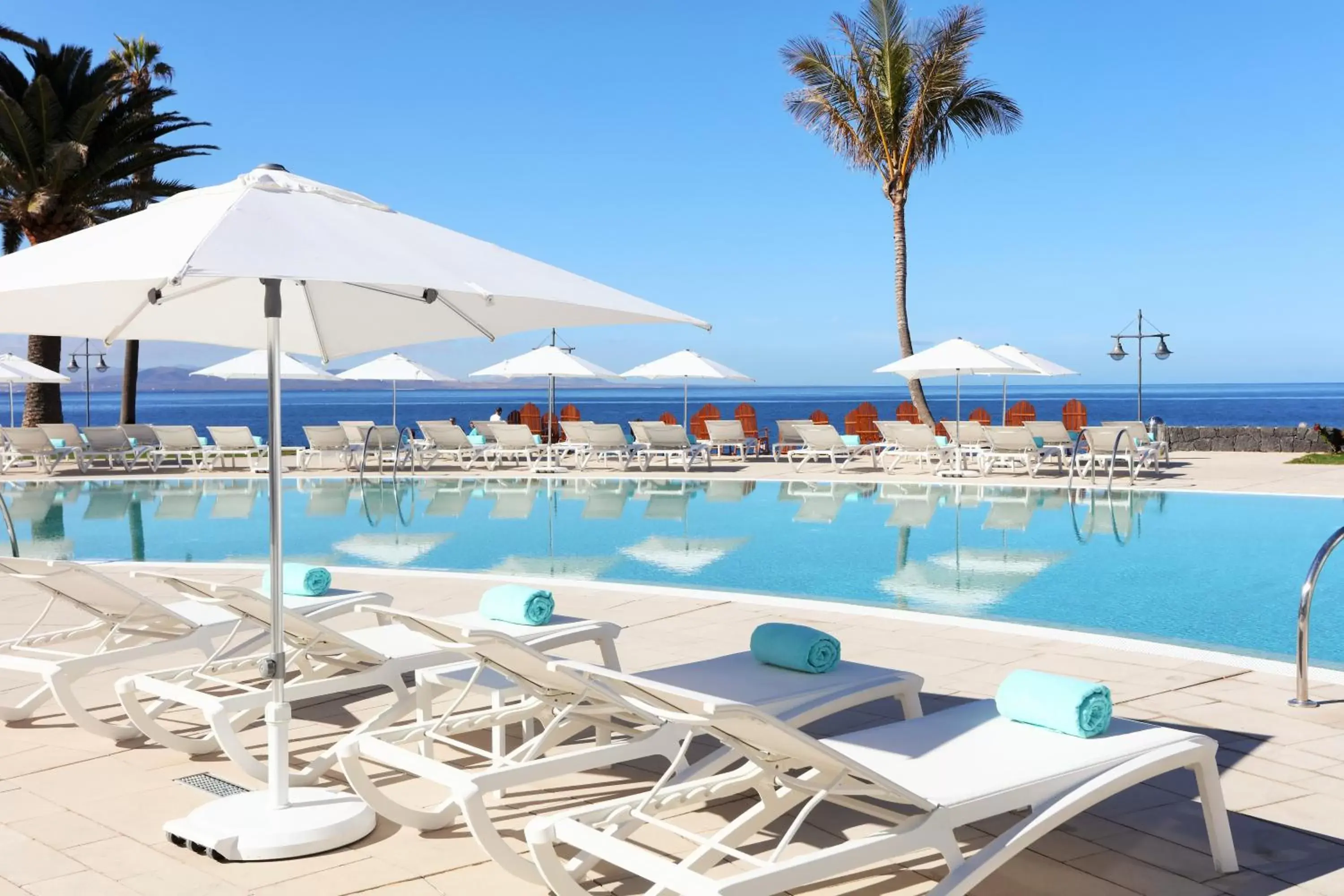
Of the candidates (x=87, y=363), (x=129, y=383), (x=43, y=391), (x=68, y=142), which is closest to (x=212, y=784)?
(x=68, y=142)

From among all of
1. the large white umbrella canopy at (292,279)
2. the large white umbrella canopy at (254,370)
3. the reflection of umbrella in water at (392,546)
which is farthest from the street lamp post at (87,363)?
the large white umbrella canopy at (292,279)

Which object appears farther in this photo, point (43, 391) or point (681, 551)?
point (43, 391)

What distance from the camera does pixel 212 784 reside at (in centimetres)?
414

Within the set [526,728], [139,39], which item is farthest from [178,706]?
[139,39]

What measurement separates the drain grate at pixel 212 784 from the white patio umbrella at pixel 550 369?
14.2 metres

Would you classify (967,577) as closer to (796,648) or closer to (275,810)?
(796,648)

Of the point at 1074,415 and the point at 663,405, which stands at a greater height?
the point at 663,405

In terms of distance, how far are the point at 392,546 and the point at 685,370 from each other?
9.45 metres

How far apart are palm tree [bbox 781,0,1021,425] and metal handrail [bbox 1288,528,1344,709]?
61.6ft

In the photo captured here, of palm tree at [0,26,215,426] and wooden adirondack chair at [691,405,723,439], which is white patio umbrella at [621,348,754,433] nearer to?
wooden adirondack chair at [691,405,723,439]

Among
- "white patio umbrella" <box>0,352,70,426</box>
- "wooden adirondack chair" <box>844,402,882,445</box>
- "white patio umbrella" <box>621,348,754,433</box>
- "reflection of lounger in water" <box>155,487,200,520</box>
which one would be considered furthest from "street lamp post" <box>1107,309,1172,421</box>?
"white patio umbrella" <box>0,352,70,426</box>

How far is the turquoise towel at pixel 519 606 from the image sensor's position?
16.2 ft

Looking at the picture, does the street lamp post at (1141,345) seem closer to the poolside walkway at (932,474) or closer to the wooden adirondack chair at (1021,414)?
the poolside walkway at (932,474)

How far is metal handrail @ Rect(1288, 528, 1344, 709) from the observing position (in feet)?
15.9
